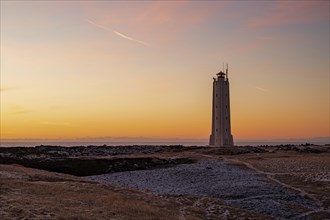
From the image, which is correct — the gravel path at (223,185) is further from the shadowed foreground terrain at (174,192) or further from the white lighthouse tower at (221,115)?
the white lighthouse tower at (221,115)

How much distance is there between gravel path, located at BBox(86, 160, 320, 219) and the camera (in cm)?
3722

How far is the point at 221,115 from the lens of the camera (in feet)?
366

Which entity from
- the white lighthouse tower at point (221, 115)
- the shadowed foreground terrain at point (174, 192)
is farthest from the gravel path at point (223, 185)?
the white lighthouse tower at point (221, 115)

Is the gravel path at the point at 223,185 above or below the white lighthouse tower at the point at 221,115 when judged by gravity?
below

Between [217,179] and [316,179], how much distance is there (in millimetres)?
11498

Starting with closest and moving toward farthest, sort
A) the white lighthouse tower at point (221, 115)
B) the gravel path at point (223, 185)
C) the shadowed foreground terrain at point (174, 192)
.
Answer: the shadowed foreground terrain at point (174, 192), the gravel path at point (223, 185), the white lighthouse tower at point (221, 115)

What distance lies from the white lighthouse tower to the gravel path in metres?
44.5

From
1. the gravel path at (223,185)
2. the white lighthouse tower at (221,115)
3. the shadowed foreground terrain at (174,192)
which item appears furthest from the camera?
the white lighthouse tower at (221,115)

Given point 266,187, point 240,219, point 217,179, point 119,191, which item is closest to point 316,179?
point 266,187

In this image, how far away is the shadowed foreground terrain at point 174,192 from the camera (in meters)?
30.1

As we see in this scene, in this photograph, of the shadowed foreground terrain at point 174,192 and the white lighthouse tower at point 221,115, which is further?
the white lighthouse tower at point 221,115

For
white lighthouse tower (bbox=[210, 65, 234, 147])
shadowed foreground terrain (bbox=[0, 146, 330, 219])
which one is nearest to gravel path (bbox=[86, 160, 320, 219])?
shadowed foreground terrain (bbox=[0, 146, 330, 219])

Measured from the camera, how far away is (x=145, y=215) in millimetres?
29375

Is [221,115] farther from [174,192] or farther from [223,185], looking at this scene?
[174,192]
